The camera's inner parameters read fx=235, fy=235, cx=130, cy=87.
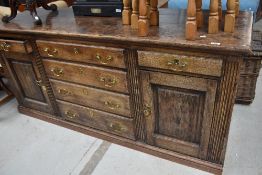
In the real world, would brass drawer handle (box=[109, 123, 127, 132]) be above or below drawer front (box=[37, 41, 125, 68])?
below

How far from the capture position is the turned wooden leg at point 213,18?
47.3 inches

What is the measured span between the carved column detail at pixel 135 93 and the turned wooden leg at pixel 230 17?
527mm

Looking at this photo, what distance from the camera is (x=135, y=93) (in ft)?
5.18

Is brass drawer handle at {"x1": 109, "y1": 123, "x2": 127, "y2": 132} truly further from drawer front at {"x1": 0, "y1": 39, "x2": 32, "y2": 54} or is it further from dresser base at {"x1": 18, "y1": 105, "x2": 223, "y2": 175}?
drawer front at {"x1": 0, "y1": 39, "x2": 32, "y2": 54}

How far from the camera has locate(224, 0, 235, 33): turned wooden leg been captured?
1209 mm

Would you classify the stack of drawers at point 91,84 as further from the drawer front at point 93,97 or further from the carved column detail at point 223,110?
the carved column detail at point 223,110

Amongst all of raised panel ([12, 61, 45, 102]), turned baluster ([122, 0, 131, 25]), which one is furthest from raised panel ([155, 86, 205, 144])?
raised panel ([12, 61, 45, 102])

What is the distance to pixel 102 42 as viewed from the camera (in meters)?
1.47

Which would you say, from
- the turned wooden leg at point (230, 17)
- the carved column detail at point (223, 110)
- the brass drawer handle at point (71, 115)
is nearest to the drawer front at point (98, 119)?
the brass drawer handle at point (71, 115)

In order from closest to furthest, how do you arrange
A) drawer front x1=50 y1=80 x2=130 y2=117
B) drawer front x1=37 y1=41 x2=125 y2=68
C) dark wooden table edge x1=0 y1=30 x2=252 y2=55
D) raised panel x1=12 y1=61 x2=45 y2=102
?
1. dark wooden table edge x1=0 y1=30 x2=252 y2=55
2. drawer front x1=37 y1=41 x2=125 y2=68
3. drawer front x1=50 y1=80 x2=130 y2=117
4. raised panel x1=12 y1=61 x2=45 y2=102

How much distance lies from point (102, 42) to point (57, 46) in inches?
15.4

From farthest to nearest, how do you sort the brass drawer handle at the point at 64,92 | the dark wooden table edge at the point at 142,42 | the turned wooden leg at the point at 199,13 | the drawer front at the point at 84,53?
1. the brass drawer handle at the point at 64,92
2. the drawer front at the point at 84,53
3. the turned wooden leg at the point at 199,13
4. the dark wooden table edge at the point at 142,42

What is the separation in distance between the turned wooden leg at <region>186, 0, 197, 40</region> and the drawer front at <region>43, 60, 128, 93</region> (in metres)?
0.50

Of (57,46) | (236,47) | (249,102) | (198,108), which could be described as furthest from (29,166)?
(249,102)
